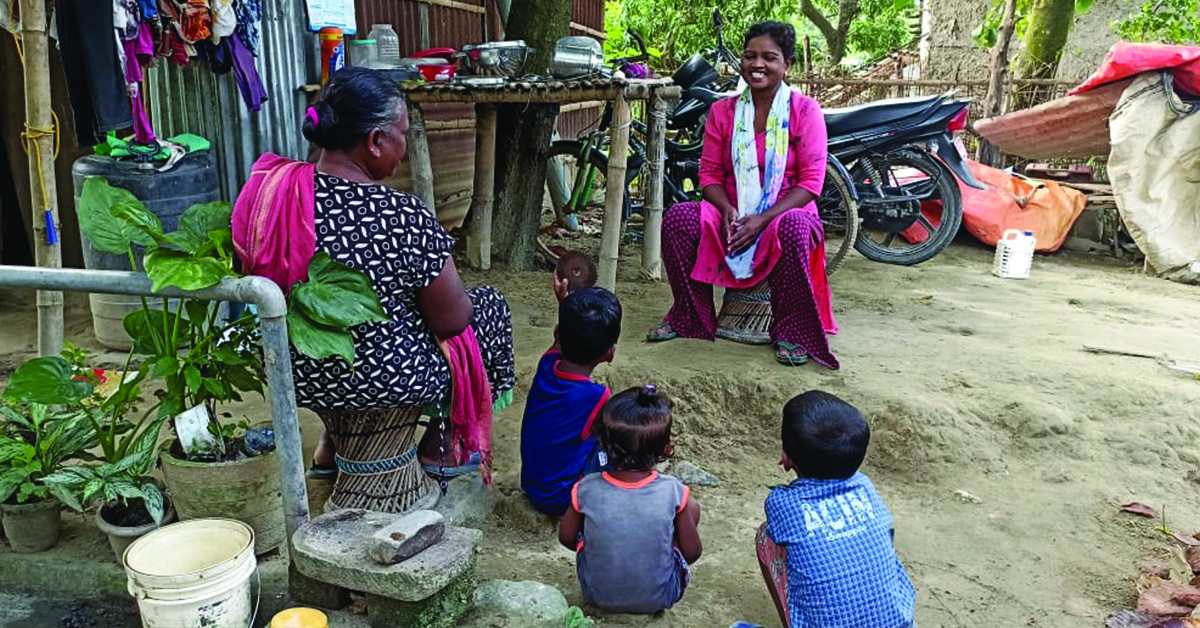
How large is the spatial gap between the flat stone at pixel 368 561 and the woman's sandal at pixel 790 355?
2048 mm

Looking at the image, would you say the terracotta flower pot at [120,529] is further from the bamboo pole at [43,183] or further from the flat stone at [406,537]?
the bamboo pole at [43,183]

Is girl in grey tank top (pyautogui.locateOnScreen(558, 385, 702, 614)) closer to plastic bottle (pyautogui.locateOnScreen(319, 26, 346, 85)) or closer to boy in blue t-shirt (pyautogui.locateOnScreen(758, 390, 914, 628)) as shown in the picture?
boy in blue t-shirt (pyautogui.locateOnScreen(758, 390, 914, 628))

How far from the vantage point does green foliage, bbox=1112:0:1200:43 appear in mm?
9266

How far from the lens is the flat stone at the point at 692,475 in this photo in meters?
3.23

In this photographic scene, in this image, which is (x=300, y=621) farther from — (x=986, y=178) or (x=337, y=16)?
(x=986, y=178)

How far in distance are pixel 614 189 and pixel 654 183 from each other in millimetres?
406

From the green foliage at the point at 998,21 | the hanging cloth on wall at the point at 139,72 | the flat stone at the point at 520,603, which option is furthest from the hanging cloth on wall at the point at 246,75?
the green foliage at the point at 998,21

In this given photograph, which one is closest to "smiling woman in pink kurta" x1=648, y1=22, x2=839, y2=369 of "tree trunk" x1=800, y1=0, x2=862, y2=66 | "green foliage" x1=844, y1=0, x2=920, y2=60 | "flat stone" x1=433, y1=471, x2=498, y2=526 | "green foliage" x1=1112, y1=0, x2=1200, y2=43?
"flat stone" x1=433, y1=471, x2=498, y2=526

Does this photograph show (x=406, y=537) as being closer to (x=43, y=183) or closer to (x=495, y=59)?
Answer: (x=43, y=183)

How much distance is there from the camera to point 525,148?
224 inches

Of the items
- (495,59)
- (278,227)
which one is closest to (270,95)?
(495,59)

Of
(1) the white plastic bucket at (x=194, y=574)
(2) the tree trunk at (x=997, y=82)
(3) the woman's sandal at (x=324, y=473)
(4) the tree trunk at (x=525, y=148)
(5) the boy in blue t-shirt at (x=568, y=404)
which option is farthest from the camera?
(2) the tree trunk at (x=997, y=82)

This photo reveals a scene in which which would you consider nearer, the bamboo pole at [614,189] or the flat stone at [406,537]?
the flat stone at [406,537]

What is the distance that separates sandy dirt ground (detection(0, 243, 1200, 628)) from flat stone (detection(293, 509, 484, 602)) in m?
0.51
